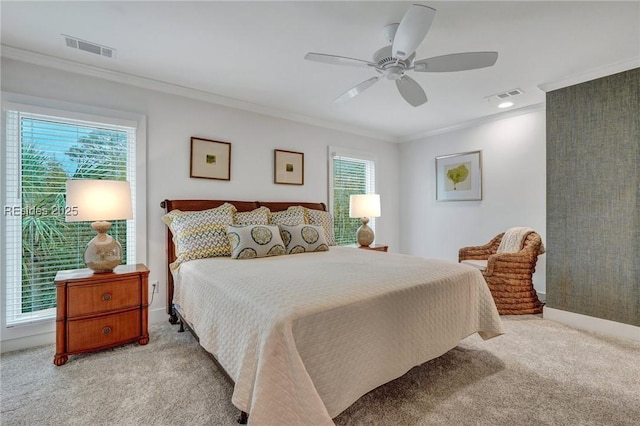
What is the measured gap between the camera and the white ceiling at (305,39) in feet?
6.23

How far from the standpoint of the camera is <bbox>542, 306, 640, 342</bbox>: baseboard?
2.53 m

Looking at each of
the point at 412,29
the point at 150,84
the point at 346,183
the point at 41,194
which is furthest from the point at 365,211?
the point at 41,194

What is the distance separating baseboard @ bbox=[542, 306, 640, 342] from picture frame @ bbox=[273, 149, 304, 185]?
3239 mm

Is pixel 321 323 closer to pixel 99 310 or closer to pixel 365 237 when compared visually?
pixel 99 310

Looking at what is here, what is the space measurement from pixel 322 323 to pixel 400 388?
892 millimetres

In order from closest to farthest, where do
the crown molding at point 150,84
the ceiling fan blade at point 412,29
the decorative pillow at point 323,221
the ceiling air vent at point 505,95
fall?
the ceiling fan blade at point 412,29
the crown molding at point 150,84
the ceiling air vent at point 505,95
the decorative pillow at point 323,221

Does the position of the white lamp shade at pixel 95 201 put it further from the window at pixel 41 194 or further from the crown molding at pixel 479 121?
the crown molding at pixel 479 121

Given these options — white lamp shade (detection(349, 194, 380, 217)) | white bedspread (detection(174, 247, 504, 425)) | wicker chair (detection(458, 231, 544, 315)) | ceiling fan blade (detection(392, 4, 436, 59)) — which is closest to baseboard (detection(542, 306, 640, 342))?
wicker chair (detection(458, 231, 544, 315))

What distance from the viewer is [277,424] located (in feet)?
3.84

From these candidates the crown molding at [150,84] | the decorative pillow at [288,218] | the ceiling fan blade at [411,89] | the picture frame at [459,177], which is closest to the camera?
the ceiling fan blade at [411,89]

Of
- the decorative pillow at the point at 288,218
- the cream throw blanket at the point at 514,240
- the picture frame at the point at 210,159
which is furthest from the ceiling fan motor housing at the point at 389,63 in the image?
the cream throw blanket at the point at 514,240

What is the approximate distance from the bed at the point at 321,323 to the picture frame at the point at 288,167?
172cm

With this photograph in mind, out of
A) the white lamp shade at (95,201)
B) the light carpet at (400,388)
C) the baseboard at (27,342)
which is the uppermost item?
the white lamp shade at (95,201)

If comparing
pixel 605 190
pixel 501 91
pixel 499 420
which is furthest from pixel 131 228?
pixel 605 190
